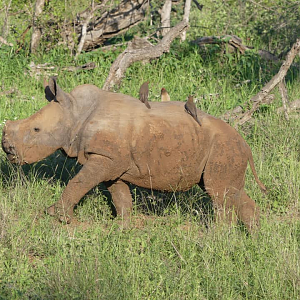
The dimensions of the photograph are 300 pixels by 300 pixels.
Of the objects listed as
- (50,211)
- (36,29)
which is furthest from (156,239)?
(36,29)

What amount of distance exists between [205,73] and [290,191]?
380 centimetres

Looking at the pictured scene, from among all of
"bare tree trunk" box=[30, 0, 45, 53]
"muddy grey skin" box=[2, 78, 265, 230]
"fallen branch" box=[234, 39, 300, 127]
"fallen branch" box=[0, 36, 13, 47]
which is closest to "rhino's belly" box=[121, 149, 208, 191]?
"muddy grey skin" box=[2, 78, 265, 230]

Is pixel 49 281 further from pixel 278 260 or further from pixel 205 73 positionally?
pixel 205 73

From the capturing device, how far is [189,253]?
517cm

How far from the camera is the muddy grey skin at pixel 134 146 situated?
5656 millimetres

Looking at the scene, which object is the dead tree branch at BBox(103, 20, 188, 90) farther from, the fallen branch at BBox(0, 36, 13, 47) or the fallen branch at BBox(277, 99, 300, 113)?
the fallen branch at BBox(0, 36, 13, 47)

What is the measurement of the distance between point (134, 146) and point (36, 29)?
5.81 meters

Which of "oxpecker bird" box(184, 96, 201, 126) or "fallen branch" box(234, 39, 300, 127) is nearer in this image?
"oxpecker bird" box(184, 96, 201, 126)

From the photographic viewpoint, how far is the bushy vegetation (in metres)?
4.52

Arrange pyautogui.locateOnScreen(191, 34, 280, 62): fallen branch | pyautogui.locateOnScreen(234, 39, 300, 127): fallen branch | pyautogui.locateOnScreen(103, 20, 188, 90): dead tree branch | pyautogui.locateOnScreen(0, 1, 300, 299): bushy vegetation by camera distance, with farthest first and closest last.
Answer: pyautogui.locateOnScreen(191, 34, 280, 62): fallen branch → pyautogui.locateOnScreen(103, 20, 188, 90): dead tree branch → pyautogui.locateOnScreen(234, 39, 300, 127): fallen branch → pyautogui.locateOnScreen(0, 1, 300, 299): bushy vegetation

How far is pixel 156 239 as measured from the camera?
18.0ft

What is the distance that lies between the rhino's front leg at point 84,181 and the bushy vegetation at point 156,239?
0.54 ft

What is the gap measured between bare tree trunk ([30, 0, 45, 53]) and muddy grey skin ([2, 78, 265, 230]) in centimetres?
514

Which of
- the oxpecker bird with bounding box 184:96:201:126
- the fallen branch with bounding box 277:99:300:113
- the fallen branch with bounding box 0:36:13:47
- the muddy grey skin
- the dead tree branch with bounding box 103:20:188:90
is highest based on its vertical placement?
the oxpecker bird with bounding box 184:96:201:126
